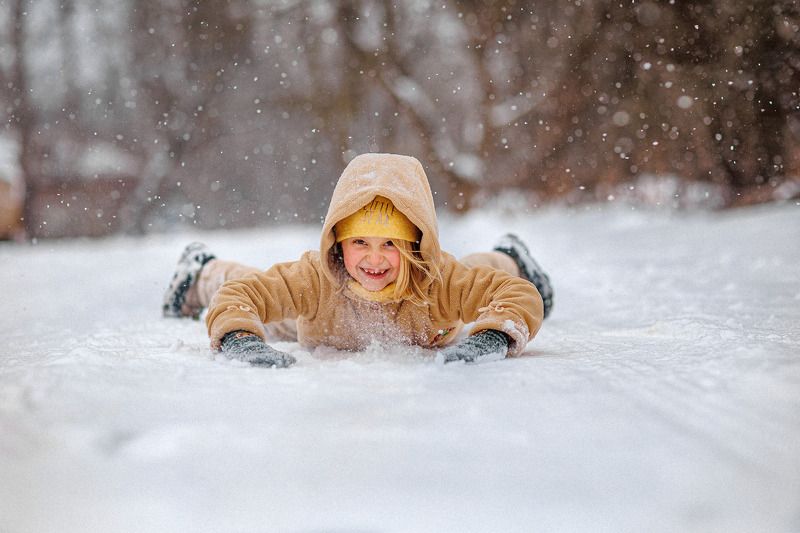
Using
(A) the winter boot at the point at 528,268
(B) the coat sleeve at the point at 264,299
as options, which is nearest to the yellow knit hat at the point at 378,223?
(B) the coat sleeve at the point at 264,299

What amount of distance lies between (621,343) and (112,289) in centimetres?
245

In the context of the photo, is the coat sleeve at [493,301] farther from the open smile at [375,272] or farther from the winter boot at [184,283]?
the winter boot at [184,283]

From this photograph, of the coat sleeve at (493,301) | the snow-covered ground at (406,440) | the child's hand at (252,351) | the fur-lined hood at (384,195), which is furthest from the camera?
the fur-lined hood at (384,195)

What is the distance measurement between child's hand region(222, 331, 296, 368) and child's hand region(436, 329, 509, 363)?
0.31m

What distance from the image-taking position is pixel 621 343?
5.21 feet

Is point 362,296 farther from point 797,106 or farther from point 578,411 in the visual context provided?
point 797,106

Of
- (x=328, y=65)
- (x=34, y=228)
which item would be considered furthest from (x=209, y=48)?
(x=34, y=228)

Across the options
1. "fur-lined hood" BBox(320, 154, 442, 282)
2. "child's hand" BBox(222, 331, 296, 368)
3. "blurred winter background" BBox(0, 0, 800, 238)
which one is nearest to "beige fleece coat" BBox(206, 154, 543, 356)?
"fur-lined hood" BBox(320, 154, 442, 282)

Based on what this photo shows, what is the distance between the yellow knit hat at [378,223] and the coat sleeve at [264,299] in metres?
0.14

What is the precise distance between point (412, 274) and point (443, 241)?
312 cm

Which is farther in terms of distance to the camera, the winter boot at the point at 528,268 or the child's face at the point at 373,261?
the winter boot at the point at 528,268

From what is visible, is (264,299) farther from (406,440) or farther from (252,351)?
(406,440)

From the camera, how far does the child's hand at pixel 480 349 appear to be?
51.3 inches

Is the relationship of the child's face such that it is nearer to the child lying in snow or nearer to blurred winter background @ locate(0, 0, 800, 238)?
the child lying in snow
